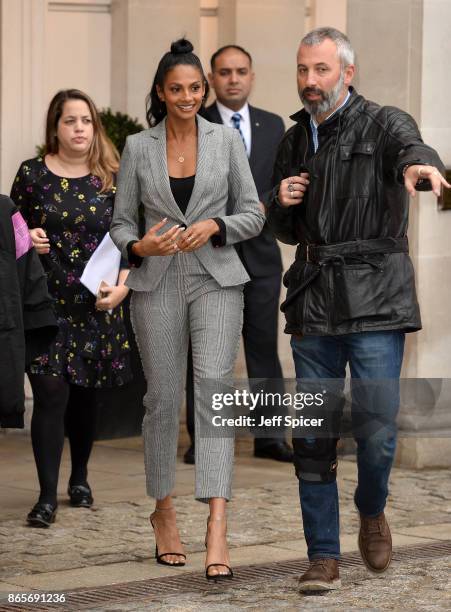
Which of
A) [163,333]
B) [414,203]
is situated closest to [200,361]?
[163,333]

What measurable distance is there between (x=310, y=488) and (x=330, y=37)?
1.60m

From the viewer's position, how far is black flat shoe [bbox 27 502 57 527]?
6812mm

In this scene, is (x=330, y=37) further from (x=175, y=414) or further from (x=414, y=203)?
(x=414, y=203)

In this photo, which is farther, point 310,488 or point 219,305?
point 219,305

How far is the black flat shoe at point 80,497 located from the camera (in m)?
7.32

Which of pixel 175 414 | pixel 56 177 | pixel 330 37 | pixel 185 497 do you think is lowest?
pixel 185 497

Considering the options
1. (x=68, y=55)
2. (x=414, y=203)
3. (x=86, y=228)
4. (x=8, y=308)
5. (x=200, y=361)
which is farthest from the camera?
(x=68, y=55)

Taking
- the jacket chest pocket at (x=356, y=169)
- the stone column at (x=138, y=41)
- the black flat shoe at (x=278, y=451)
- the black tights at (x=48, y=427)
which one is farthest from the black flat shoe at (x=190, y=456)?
the jacket chest pocket at (x=356, y=169)

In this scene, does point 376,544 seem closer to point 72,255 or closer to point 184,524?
point 184,524

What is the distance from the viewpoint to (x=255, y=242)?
28.6 ft

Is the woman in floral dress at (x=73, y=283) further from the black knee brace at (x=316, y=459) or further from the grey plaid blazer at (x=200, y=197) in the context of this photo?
the black knee brace at (x=316, y=459)

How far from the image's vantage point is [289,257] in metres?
10.4

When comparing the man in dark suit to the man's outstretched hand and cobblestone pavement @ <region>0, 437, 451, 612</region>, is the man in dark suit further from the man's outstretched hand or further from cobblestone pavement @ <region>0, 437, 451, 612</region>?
the man's outstretched hand

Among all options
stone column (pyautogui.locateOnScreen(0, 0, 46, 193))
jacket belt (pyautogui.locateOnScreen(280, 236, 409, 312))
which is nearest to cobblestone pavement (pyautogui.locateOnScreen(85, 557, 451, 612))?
jacket belt (pyautogui.locateOnScreen(280, 236, 409, 312))
